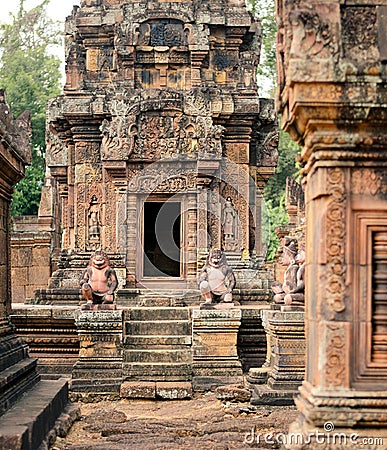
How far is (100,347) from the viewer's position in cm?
1050

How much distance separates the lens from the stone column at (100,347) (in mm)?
10273

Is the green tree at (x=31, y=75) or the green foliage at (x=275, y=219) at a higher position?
the green tree at (x=31, y=75)

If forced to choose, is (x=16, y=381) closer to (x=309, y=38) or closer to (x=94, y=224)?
(x=309, y=38)

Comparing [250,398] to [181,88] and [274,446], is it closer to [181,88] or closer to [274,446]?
[274,446]

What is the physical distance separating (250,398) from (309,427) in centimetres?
484

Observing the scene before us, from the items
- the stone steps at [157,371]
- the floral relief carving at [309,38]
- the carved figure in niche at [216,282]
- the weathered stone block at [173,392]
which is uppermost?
the floral relief carving at [309,38]

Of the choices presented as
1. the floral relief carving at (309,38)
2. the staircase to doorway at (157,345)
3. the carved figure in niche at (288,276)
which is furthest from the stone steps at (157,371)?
the floral relief carving at (309,38)

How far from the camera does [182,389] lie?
9.88 metres

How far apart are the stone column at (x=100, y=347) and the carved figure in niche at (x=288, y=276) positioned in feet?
7.12

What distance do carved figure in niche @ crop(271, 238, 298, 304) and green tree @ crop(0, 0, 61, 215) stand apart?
19.8 m

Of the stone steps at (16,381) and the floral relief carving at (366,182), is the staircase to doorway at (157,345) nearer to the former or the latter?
the stone steps at (16,381)

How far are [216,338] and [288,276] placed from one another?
70.5 inches

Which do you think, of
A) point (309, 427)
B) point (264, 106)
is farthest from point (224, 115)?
point (309, 427)

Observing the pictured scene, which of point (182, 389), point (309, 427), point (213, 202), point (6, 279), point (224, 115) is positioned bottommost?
point (182, 389)
